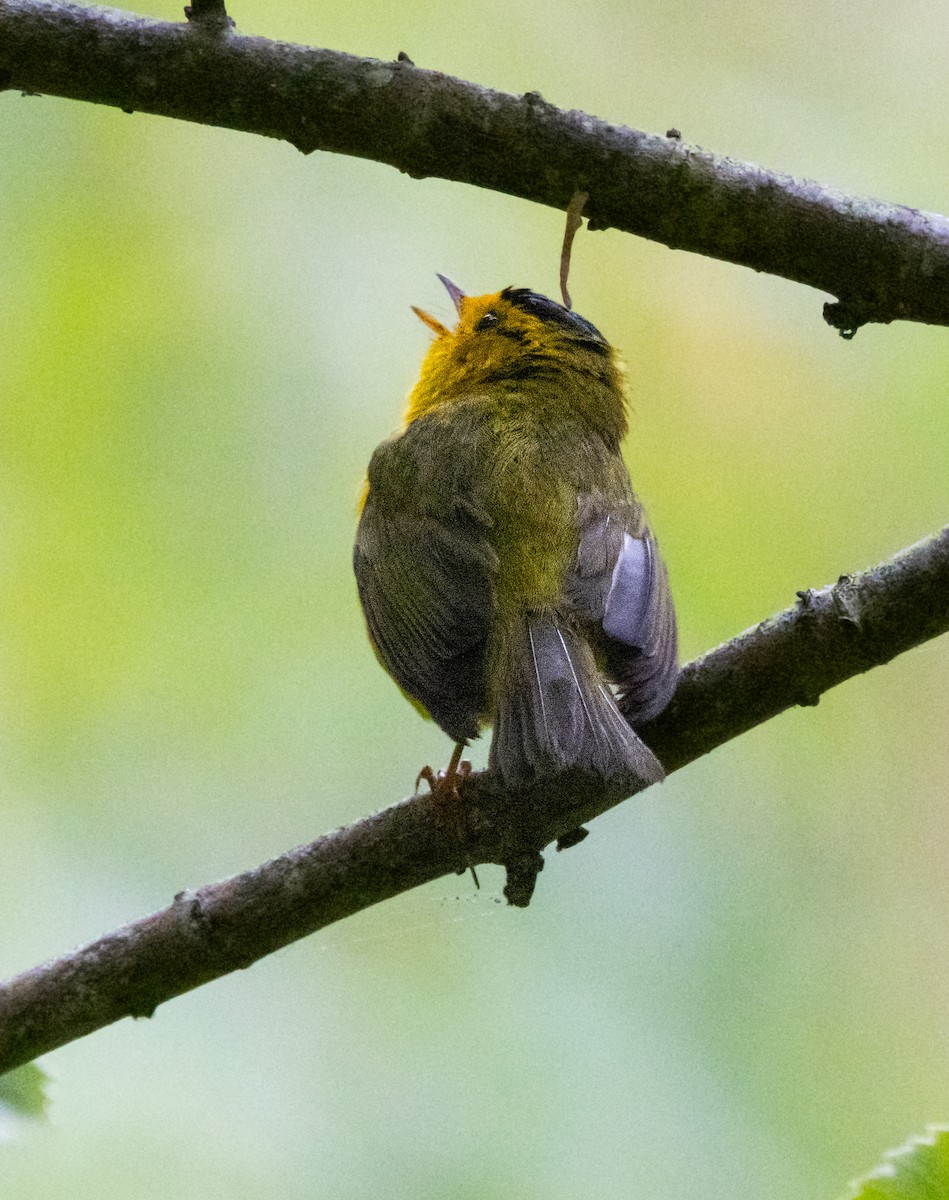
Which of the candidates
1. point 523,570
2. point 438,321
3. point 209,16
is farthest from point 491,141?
point 438,321

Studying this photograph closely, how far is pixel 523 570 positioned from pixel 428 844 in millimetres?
740

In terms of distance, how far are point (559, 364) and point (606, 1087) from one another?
2511mm

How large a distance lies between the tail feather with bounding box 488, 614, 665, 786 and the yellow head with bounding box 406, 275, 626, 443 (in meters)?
1.05

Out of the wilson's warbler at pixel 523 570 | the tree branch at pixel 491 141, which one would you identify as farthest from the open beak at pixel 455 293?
the tree branch at pixel 491 141

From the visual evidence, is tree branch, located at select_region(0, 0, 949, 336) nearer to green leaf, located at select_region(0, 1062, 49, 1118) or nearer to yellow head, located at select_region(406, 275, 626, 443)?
yellow head, located at select_region(406, 275, 626, 443)

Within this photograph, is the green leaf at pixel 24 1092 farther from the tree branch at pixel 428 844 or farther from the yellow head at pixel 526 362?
the yellow head at pixel 526 362

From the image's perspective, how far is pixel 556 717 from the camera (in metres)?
2.88

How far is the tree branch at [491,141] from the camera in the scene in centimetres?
272

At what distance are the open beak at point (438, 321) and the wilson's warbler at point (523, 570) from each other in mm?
351

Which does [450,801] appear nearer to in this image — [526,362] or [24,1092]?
[24,1092]

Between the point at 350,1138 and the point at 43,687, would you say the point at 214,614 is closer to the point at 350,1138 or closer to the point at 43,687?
the point at 43,687

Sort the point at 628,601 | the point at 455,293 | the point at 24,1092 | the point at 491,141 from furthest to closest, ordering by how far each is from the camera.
A: the point at 455,293
the point at 628,601
the point at 491,141
the point at 24,1092

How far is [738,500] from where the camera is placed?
5.50 metres

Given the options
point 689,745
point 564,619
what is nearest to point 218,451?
point 564,619
